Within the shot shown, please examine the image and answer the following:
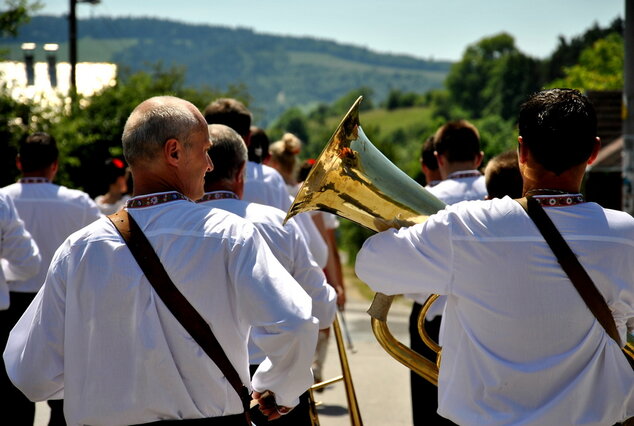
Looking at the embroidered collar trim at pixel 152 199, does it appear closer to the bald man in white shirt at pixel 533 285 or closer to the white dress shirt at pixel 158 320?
the white dress shirt at pixel 158 320

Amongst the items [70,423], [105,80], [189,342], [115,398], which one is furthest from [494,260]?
[105,80]

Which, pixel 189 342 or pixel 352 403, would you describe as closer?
pixel 189 342

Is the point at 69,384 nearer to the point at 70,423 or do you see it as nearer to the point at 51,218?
the point at 70,423

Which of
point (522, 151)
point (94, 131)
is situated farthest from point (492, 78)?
point (522, 151)

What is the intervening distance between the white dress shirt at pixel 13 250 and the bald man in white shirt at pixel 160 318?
95.0 inches

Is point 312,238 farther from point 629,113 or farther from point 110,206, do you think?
point 629,113

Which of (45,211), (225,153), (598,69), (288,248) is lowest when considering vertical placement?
(598,69)

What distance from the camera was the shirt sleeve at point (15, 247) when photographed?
4.89m

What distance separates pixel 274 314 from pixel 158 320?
328 mm

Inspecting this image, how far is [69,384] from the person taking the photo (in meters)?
2.58

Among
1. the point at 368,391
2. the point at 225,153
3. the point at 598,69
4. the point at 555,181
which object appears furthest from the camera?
the point at 598,69

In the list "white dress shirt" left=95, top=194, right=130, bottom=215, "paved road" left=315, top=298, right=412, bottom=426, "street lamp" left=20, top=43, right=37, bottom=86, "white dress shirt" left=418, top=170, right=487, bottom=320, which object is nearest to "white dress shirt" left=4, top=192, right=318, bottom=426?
"white dress shirt" left=418, top=170, right=487, bottom=320

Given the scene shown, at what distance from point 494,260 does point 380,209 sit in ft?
1.16

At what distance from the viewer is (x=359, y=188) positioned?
8.55 ft
